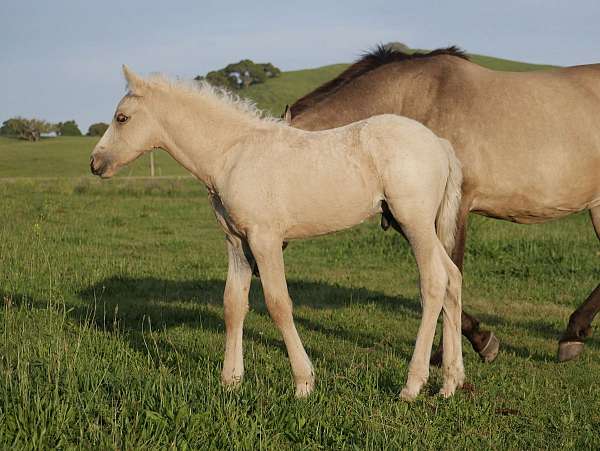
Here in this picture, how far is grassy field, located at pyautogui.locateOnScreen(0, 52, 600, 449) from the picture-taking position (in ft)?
11.5

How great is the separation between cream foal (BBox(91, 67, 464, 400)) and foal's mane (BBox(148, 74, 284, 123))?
0.01m

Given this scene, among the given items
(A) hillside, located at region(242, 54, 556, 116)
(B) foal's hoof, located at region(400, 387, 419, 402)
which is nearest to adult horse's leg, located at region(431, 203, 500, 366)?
(B) foal's hoof, located at region(400, 387, 419, 402)

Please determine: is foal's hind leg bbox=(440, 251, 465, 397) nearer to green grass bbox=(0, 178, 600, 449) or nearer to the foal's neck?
green grass bbox=(0, 178, 600, 449)

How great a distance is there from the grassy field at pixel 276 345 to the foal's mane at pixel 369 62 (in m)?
2.46

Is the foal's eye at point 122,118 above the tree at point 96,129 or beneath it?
beneath

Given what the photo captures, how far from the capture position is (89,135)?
79.1 m

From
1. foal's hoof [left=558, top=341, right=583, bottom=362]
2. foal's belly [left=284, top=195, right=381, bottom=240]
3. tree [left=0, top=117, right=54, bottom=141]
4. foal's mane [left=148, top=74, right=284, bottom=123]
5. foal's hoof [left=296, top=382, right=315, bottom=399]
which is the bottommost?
foal's hoof [left=558, top=341, right=583, bottom=362]

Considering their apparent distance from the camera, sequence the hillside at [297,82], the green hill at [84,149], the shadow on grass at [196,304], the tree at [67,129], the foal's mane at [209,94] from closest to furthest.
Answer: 1. the foal's mane at [209,94]
2. the shadow on grass at [196,304]
3. the green hill at [84,149]
4. the hillside at [297,82]
5. the tree at [67,129]

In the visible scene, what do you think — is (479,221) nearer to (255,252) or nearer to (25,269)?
(25,269)

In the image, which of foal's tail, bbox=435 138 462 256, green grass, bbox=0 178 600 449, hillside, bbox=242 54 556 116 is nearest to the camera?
green grass, bbox=0 178 600 449

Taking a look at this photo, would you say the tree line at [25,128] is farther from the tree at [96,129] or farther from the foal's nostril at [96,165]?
the foal's nostril at [96,165]

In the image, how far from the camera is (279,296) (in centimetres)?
449

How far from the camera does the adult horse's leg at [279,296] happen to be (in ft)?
14.5

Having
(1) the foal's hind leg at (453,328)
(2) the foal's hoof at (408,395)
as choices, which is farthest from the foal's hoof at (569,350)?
(2) the foal's hoof at (408,395)
